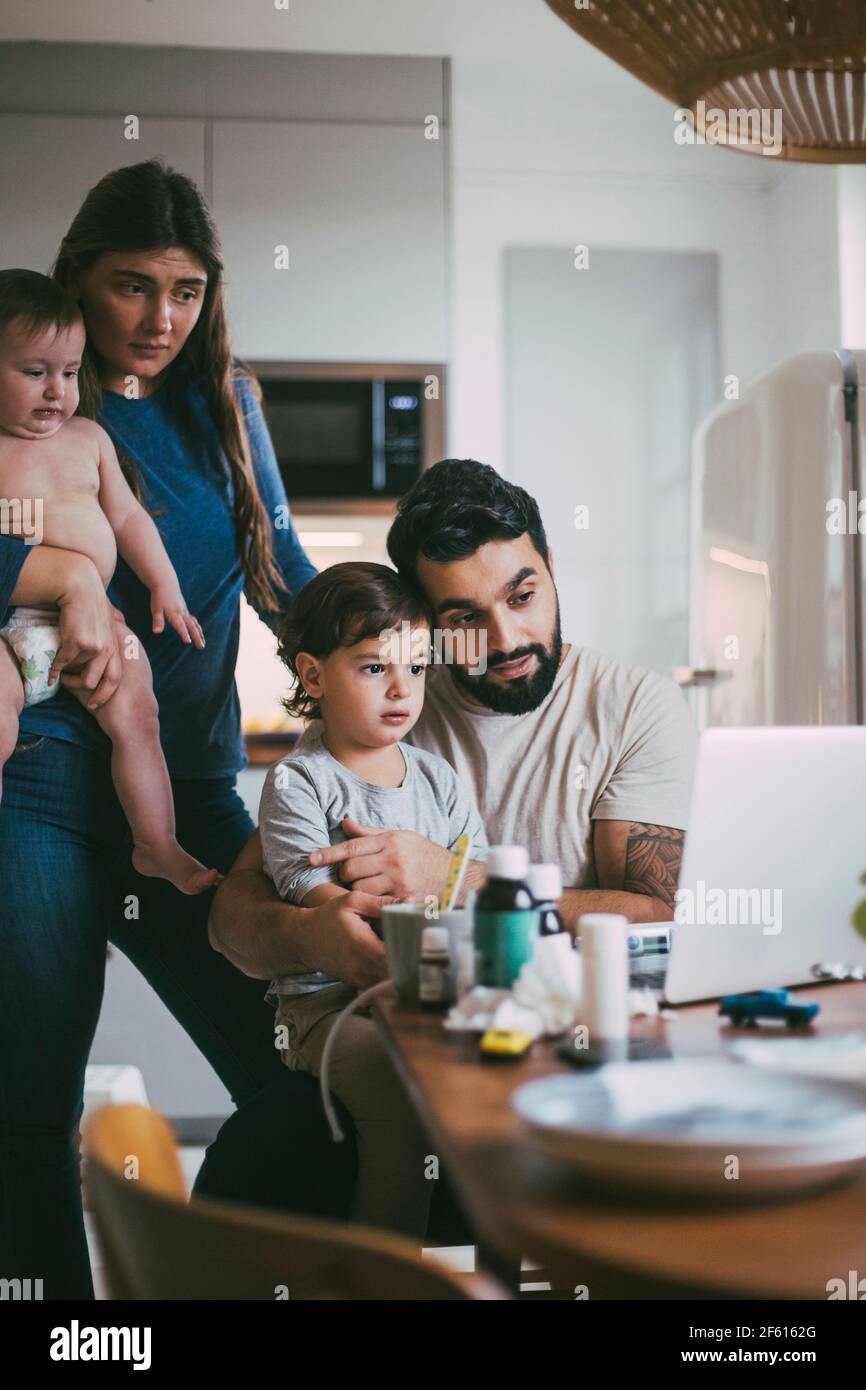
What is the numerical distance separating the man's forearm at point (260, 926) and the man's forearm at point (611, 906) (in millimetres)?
399

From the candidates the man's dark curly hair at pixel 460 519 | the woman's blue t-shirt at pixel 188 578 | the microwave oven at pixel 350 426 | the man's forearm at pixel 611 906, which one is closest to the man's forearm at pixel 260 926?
the man's forearm at pixel 611 906

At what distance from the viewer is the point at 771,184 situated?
3459mm

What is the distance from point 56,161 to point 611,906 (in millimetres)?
1710

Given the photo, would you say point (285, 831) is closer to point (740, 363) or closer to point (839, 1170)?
point (839, 1170)

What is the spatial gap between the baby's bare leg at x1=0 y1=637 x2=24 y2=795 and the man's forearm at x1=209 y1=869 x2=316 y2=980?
20.9 inches

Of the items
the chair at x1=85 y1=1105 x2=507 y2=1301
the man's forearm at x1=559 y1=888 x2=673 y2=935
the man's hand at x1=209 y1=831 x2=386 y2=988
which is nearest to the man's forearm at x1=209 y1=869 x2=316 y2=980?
the man's hand at x1=209 y1=831 x2=386 y2=988

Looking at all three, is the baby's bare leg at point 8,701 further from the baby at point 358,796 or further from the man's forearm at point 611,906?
the man's forearm at point 611,906

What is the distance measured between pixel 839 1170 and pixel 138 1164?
0.50 m

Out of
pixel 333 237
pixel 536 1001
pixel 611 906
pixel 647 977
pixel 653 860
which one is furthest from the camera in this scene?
pixel 333 237

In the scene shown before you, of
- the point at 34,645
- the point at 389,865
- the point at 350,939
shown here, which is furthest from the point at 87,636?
the point at 350,939

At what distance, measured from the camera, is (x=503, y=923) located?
1.14 meters

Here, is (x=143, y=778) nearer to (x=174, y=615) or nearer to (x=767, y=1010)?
(x=174, y=615)

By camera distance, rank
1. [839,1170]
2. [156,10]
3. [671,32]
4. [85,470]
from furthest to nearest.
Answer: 1. [156,10]
2. [85,470]
3. [671,32]
4. [839,1170]
